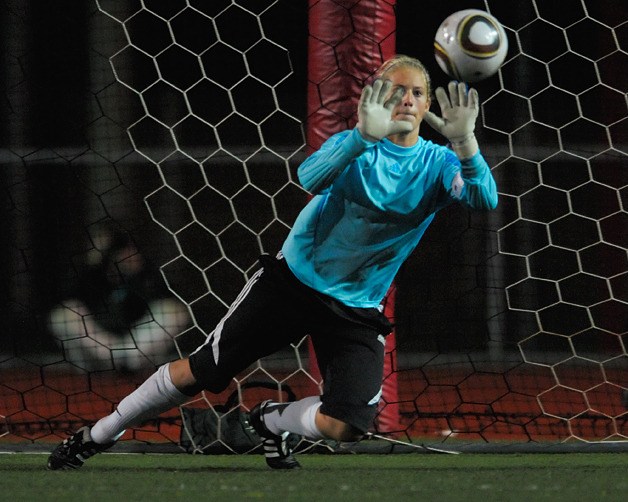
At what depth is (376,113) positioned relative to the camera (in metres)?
3.25

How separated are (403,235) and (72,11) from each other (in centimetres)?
706

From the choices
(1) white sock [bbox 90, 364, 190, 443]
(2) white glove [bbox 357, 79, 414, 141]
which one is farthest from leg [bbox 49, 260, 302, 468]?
(2) white glove [bbox 357, 79, 414, 141]

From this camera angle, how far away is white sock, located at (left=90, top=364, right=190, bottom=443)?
364cm

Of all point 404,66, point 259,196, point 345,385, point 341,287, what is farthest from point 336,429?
point 259,196

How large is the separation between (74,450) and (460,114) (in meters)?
1.60

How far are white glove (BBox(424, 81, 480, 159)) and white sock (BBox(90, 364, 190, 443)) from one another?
1.16 m

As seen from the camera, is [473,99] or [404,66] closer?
[473,99]

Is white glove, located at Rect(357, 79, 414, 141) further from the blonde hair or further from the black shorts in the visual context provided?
the black shorts

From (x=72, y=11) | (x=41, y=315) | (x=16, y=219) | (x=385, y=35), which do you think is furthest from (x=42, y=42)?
(x=385, y=35)

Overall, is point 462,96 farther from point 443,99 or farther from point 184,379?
point 184,379

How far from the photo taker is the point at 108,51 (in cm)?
1020

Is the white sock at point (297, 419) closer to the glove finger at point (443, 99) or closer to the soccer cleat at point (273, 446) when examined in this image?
the soccer cleat at point (273, 446)

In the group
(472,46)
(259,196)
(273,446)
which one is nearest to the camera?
(472,46)

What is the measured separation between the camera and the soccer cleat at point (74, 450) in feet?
12.1
